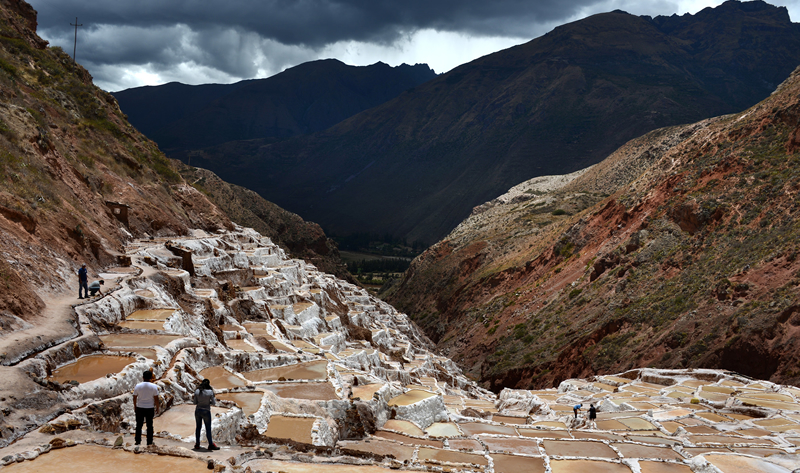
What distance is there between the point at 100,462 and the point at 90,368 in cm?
454

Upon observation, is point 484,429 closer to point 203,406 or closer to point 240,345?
point 240,345

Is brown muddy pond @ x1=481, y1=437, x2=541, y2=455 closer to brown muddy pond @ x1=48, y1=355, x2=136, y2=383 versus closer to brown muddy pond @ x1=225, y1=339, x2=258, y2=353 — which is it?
brown muddy pond @ x1=225, y1=339, x2=258, y2=353

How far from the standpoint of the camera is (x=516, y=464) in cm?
1706

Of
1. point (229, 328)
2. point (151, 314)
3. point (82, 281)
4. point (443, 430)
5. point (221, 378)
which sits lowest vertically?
point (443, 430)

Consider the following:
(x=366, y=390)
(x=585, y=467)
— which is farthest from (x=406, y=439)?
(x=585, y=467)

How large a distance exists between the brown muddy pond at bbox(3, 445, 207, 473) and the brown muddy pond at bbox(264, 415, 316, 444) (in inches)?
179

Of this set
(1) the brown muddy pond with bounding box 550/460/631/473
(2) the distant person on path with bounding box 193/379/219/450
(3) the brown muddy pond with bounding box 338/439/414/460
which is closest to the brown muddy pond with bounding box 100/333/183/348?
(2) the distant person on path with bounding box 193/379/219/450

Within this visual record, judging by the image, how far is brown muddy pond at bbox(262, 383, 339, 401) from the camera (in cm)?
1784

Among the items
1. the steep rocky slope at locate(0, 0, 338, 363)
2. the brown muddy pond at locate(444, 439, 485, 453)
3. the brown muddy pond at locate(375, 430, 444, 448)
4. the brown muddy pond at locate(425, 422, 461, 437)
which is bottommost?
the brown muddy pond at locate(425, 422, 461, 437)

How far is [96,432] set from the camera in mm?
10852

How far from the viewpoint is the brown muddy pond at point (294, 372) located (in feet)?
64.5

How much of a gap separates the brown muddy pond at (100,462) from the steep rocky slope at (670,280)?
114ft

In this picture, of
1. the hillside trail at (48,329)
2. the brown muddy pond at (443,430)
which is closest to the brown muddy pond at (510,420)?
the brown muddy pond at (443,430)

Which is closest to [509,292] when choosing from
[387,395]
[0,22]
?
[387,395]
